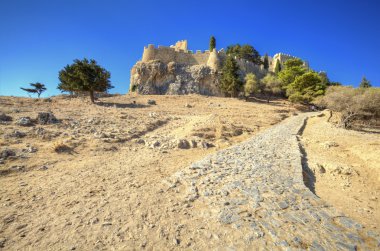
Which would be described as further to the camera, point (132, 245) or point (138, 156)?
point (138, 156)

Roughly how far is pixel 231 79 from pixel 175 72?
14.1 meters

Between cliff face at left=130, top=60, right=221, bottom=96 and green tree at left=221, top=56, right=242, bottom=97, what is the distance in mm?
3793

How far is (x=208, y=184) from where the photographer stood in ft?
20.3

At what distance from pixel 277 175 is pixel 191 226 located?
4.08m

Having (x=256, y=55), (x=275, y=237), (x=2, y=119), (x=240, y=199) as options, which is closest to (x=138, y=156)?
(x=240, y=199)

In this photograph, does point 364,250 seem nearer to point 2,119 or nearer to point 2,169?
point 2,169

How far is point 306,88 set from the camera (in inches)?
1558

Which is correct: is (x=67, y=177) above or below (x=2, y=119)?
below

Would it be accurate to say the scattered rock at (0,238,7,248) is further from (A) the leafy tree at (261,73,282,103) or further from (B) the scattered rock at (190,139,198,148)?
(A) the leafy tree at (261,73,282,103)

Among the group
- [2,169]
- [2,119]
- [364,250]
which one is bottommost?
[364,250]

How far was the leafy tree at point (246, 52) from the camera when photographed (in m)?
59.9

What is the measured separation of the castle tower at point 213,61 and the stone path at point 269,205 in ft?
144

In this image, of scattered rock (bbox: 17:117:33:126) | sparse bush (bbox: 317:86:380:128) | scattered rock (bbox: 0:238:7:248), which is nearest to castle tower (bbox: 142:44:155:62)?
scattered rock (bbox: 17:117:33:126)

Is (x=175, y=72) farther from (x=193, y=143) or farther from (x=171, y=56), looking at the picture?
(x=193, y=143)
